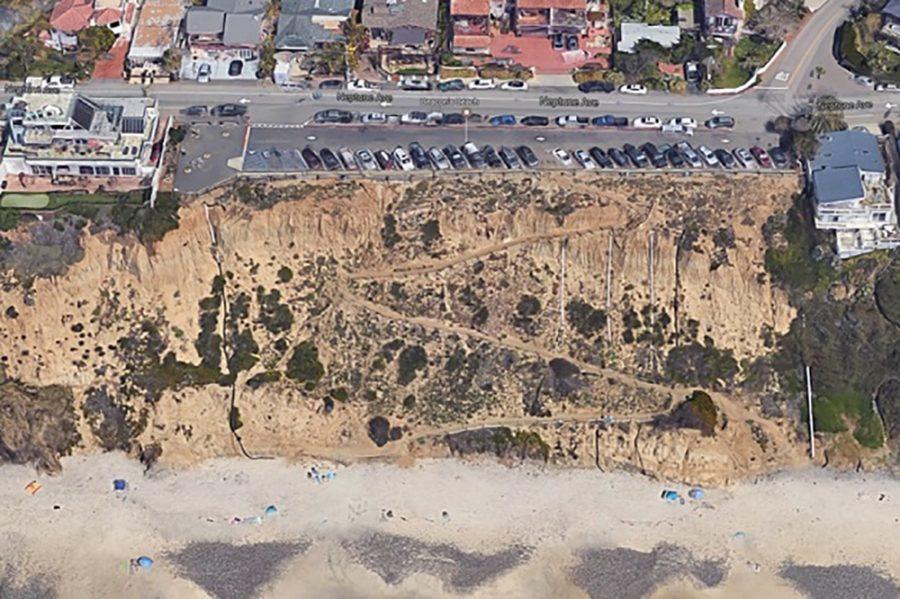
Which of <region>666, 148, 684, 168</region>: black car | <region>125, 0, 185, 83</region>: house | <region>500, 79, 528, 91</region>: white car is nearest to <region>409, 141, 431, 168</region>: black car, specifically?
<region>500, 79, 528, 91</region>: white car

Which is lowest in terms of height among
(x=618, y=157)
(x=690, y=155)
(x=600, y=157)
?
(x=600, y=157)

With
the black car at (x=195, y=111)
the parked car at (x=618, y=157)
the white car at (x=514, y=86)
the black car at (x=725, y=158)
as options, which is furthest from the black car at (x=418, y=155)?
the black car at (x=725, y=158)

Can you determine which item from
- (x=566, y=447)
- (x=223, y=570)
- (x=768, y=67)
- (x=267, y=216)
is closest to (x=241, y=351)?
(x=267, y=216)

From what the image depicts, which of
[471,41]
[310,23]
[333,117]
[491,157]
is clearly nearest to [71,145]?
[333,117]

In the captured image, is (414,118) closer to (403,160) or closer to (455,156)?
(403,160)

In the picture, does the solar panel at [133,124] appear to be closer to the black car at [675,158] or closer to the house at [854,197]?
the black car at [675,158]

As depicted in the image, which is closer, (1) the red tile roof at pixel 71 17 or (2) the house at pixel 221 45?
(2) the house at pixel 221 45
